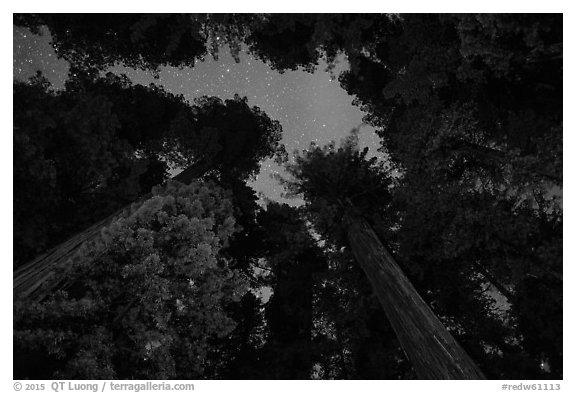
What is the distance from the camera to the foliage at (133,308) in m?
3.02

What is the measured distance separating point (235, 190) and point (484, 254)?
775cm

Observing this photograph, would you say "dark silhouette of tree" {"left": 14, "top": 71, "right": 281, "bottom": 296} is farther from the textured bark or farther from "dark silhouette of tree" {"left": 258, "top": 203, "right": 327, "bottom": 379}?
the textured bark

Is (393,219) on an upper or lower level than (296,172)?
lower

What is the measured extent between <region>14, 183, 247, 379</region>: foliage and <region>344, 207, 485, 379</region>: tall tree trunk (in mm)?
2587

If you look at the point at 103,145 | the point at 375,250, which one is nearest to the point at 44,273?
the point at 103,145

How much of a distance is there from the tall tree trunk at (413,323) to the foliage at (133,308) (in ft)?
8.49

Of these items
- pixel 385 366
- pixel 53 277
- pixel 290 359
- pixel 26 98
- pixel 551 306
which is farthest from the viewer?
pixel 290 359

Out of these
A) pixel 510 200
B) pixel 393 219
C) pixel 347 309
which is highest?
pixel 393 219

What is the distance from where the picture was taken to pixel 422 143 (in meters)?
5.94

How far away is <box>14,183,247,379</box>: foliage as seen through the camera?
119 inches
